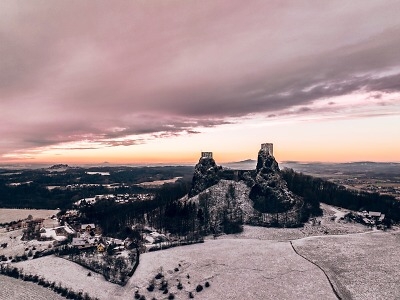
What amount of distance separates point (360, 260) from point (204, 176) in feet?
308

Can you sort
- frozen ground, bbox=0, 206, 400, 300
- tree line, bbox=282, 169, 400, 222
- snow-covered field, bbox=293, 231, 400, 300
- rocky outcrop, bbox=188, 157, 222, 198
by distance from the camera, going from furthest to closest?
rocky outcrop, bbox=188, 157, 222, 198, tree line, bbox=282, 169, 400, 222, frozen ground, bbox=0, 206, 400, 300, snow-covered field, bbox=293, 231, 400, 300

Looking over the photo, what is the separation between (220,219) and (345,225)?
178ft

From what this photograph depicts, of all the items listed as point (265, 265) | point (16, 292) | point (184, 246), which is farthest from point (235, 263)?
point (16, 292)

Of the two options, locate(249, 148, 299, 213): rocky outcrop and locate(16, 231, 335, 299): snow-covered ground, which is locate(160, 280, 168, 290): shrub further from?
locate(249, 148, 299, 213): rocky outcrop

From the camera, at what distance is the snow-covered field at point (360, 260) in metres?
91.1

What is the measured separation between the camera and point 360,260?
10938cm

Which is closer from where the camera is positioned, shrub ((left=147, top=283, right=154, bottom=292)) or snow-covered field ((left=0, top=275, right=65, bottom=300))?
snow-covered field ((left=0, top=275, right=65, bottom=300))

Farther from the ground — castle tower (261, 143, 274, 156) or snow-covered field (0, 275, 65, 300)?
castle tower (261, 143, 274, 156)

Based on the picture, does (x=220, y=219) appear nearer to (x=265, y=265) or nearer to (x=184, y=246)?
(x=184, y=246)

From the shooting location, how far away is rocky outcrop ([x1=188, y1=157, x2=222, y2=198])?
185750mm

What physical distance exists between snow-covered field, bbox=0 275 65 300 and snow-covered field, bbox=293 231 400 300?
78336mm

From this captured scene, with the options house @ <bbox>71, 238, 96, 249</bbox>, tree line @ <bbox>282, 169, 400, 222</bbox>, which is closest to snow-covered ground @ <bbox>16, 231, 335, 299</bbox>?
house @ <bbox>71, 238, 96, 249</bbox>

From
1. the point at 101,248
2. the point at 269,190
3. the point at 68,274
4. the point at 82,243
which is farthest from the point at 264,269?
the point at 82,243

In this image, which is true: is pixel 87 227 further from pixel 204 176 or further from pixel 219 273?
pixel 219 273
